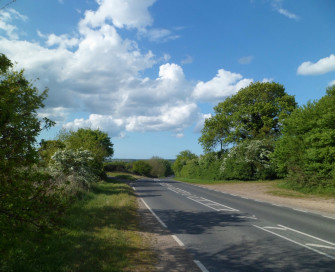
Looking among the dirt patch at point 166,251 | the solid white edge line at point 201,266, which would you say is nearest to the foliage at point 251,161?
the dirt patch at point 166,251

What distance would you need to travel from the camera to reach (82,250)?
650cm

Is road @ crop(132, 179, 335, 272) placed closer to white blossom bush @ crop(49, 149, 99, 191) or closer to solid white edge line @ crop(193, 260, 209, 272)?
solid white edge line @ crop(193, 260, 209, 272)

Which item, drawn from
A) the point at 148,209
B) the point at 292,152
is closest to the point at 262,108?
the point at 292,152

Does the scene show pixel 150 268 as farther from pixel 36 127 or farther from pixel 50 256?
pixel 36 127

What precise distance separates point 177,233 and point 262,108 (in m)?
32.9

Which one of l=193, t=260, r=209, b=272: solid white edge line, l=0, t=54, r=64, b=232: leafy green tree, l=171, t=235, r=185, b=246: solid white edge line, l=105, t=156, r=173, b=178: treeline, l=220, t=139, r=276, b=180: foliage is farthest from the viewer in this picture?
l=105, t=156, r=173, b=178: treeline

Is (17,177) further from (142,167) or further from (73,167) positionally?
(142,167)

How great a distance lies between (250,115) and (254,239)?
33432 millimetres

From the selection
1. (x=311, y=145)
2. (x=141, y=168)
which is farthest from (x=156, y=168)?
(x=311, y=145)

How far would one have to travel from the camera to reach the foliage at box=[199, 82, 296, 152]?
37.6 metres

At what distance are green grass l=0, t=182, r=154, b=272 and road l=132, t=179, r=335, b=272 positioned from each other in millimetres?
1437

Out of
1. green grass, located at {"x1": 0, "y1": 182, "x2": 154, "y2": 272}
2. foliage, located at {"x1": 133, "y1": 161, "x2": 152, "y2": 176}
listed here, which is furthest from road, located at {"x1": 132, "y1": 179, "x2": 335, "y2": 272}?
foliage, located at {"x1": 133, "y1": 161, "x2": 152, "y2": 176}

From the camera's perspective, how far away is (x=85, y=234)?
7887mm

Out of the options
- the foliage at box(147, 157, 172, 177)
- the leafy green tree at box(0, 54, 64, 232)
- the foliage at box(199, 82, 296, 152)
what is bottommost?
the foliage at box(147, 157, 172, 177)
